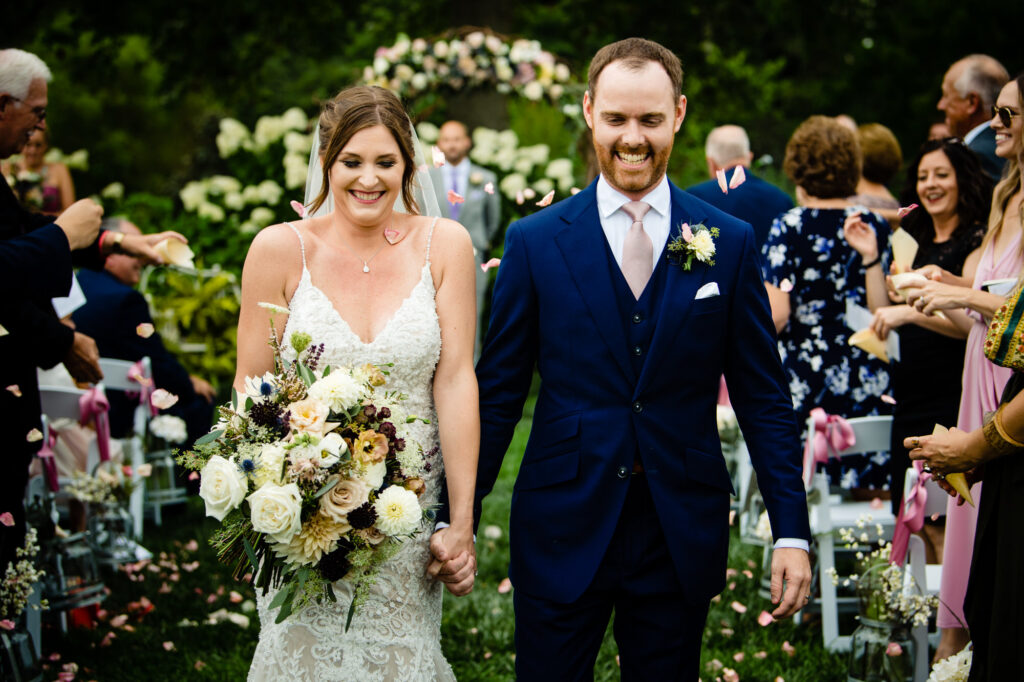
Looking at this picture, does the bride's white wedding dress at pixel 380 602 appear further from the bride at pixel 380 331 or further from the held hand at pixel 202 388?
the held hand at pixel 202 388

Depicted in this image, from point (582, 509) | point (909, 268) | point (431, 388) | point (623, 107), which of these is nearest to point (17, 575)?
point (431, 388)

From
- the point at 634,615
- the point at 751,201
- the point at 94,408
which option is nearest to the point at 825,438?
the point at 751,201

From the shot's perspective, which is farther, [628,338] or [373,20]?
[373,20]

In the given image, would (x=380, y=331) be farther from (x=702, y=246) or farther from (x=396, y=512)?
(x=702, y=246)

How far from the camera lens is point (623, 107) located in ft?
8.77

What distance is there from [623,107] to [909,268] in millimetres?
2545

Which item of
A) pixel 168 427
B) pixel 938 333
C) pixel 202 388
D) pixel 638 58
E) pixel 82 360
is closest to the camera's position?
pixel 638 58

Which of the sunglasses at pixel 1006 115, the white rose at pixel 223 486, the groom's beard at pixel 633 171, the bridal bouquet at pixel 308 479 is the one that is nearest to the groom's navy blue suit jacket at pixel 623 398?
the groom's beard at pixel 633 171

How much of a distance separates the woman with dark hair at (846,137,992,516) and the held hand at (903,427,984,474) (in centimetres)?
158

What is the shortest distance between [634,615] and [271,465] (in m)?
1.07

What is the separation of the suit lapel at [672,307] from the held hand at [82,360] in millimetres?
2589

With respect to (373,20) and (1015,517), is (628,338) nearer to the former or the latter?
(1015,517)

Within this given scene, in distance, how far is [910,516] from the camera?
399cm

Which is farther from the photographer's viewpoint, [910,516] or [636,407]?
[910,516]
